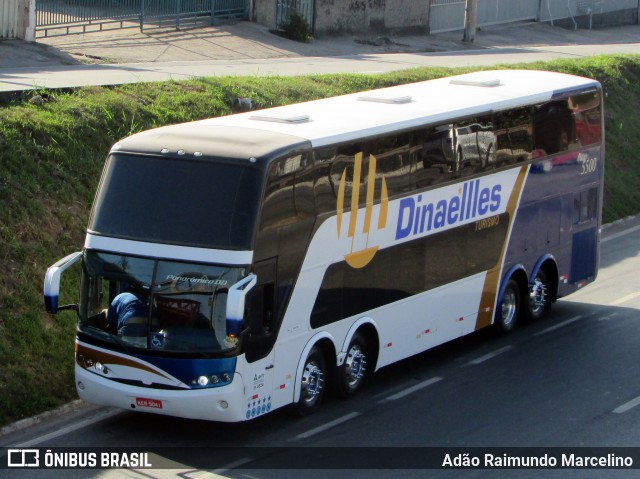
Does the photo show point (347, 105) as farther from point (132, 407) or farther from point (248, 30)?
point (248, 30)

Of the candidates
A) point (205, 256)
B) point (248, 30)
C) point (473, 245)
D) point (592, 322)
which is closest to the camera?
point (205, 256)

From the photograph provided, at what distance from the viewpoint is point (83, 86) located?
67.8 feet

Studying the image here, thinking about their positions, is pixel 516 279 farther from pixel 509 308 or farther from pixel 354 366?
pixel 354 366

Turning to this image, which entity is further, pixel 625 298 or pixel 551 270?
pixel 625 298

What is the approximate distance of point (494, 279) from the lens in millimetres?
17266

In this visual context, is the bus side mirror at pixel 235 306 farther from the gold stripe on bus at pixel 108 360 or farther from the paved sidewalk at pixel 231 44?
the paved sidewalk at pixel 231 44

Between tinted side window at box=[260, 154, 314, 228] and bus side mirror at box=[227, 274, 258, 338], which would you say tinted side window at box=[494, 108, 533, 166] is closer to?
tinted side window at box=[260, 154, 314, 228]

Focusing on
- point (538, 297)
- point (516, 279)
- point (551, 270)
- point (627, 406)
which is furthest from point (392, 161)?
point (551, 270)

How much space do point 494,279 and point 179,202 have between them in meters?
6.49

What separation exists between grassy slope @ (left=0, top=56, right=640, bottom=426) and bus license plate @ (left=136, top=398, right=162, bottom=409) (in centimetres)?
181

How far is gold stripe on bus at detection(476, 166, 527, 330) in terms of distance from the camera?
17.1 meters

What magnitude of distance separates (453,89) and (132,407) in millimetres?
7562

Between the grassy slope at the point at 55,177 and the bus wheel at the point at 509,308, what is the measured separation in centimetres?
639

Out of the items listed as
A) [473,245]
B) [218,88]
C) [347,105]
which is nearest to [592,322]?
[473,245]
